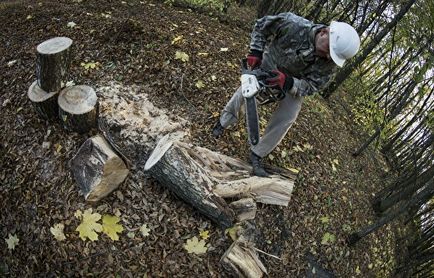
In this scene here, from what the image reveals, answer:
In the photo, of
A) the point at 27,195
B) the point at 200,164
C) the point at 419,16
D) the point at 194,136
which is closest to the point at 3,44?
the point at 27,195

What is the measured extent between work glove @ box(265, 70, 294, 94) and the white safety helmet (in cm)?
44

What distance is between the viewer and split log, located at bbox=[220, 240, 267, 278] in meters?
3.32

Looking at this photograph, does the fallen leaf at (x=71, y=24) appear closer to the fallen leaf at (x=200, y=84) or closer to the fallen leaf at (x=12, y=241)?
the fallen leaf at (x=200, y=84)

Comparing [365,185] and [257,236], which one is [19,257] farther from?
[365,185]

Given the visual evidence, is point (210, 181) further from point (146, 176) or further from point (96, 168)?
point (96, 168)

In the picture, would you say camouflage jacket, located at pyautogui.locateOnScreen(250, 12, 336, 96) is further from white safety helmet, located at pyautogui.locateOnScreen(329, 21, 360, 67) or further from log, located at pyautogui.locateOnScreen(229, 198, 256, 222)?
log, located at pyautogui.locateOnScreen(229, 198, 256, 222)

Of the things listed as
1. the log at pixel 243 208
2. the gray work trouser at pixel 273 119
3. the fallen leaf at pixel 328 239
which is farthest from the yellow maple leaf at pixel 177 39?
the fallen leaf at pixel 328 239

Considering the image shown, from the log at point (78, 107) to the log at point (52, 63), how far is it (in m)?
0.13

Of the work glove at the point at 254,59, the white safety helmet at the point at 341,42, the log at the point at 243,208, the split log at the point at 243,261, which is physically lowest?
the split log at the point at 243,261

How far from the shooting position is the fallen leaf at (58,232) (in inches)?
126

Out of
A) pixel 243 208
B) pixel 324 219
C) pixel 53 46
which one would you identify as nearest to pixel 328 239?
pixel 324 219

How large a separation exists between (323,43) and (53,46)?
2.57 m

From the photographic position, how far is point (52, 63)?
3.46 metres

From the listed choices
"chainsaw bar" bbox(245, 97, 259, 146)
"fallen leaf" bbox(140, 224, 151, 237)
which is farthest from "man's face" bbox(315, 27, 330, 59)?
"fallen leaf" bbox(140, 224, 151, 237)
